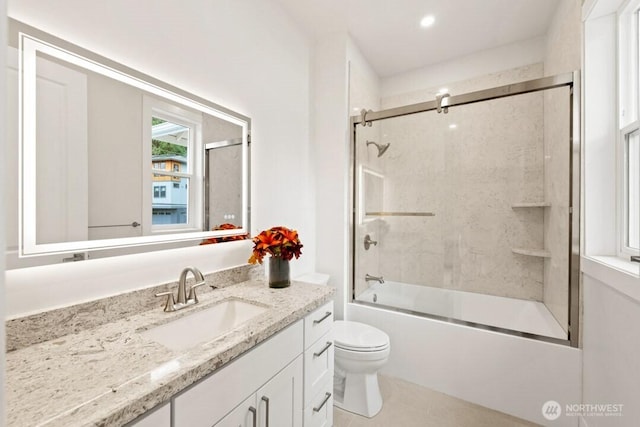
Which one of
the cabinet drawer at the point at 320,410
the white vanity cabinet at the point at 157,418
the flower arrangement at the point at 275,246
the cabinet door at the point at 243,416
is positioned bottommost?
the cabinet drawer at the point at 320,410

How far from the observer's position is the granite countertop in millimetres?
542

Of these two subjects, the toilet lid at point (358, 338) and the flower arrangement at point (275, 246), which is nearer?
the flower arrangement at point (275, 246)

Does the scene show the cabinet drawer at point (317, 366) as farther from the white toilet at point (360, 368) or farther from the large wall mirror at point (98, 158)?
the large wall mirror at point (98, 158)

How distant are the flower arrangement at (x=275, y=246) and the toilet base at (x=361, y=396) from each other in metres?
0.93

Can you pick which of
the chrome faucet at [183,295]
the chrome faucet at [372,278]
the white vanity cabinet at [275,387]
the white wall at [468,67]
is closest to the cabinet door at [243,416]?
the white vanity cabinet at [275,387]

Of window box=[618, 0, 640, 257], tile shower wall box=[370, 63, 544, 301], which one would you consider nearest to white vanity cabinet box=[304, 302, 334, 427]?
tile shower wall box=[370, 63, 544, 301]

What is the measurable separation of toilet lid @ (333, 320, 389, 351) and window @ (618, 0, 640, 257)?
1.37m

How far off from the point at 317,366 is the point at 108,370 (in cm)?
87

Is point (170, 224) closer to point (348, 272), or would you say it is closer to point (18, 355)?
point (18, 355)

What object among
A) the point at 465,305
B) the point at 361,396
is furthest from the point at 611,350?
the point at 361,396

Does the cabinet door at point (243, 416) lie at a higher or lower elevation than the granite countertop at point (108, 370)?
lower

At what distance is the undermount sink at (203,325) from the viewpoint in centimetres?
102

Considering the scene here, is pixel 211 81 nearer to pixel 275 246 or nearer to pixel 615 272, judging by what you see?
pixel 275 246

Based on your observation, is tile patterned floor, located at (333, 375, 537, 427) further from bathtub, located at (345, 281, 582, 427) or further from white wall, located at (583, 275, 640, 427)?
white wall, located at (583, 275, 640, 427)
